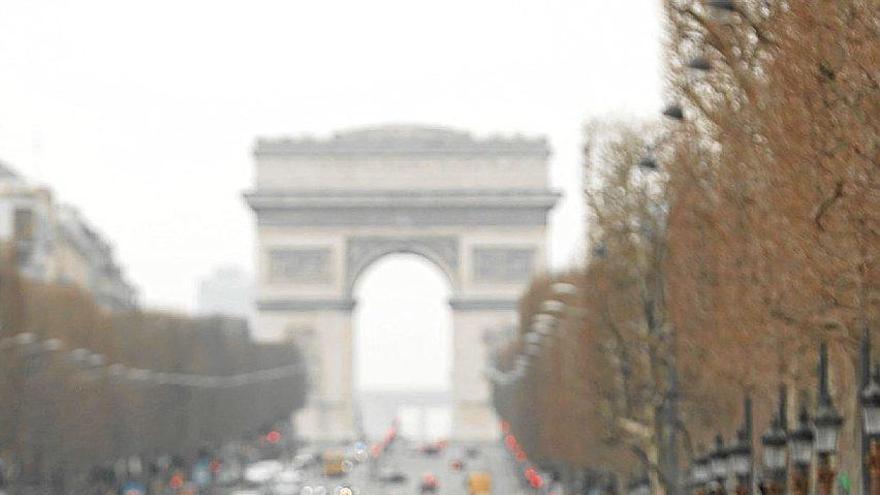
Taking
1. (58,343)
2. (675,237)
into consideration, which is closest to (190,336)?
(58,343)

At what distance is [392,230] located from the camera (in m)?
137

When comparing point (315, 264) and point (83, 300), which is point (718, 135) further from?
point (315, 264)

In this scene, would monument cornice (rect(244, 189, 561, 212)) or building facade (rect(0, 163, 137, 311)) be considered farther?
monument cornice (rect(244, 189, 561, 212))

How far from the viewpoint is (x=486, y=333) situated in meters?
138

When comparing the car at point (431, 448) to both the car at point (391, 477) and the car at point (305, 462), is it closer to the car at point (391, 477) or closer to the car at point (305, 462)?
the car at point (305, 462)

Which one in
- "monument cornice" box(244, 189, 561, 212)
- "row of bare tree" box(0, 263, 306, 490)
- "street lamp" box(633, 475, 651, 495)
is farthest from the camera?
"monument cornice" box(244, 189, 561, 212)

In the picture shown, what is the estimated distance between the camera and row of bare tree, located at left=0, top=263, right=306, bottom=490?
68.8 metres

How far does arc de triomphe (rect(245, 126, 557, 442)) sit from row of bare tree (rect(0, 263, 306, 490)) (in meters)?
13.4

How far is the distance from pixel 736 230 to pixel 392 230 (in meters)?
105

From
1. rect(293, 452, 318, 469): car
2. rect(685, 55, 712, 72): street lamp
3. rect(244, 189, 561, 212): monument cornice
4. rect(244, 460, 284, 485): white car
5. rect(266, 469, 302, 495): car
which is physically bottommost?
rect(266, 469, 302, 495): car

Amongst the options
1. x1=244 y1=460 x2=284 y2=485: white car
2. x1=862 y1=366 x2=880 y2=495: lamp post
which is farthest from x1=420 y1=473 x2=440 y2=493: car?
x1=862 y1=366 x2=880 y2=495: lamp post

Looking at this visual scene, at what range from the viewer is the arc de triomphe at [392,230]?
133m

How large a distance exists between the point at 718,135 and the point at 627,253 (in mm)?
18868

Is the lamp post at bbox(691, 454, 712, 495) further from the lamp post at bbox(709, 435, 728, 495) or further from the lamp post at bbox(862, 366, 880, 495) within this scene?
the lamp post at bbox(862, 366, 880, 495)
